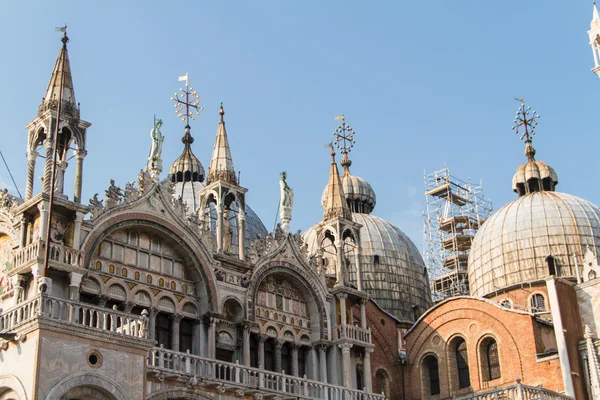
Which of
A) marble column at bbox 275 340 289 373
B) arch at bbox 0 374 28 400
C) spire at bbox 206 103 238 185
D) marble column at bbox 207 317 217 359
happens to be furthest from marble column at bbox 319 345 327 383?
arch at bbox 0 374 28 400

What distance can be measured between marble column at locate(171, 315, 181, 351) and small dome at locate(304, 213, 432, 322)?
1972cm

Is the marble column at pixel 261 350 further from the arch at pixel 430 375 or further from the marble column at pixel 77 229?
the arch at pixel 430 375

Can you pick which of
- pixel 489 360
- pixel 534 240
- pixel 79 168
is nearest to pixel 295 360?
pixel 489 360

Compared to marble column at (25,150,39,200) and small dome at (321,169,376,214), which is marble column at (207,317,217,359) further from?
small dome at (321,169,376,214)

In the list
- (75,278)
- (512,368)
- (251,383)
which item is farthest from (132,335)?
(512,368)

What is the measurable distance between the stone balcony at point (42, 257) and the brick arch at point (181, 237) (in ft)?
5.06

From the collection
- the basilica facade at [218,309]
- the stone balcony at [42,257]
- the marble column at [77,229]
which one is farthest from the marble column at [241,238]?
the stone balcony at [42,257]

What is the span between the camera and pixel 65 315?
58.2 feet

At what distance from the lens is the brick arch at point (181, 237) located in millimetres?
23641

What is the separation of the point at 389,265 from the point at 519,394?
19284 millimetres

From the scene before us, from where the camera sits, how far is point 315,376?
27.6 metres

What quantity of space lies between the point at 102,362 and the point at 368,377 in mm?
12582

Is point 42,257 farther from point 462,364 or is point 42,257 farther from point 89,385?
point 462,364

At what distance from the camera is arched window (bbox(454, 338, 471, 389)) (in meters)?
32.5
